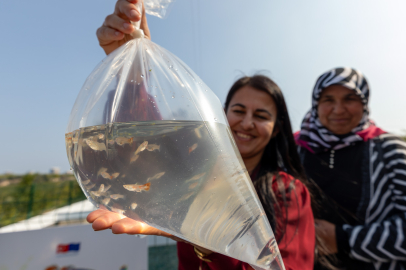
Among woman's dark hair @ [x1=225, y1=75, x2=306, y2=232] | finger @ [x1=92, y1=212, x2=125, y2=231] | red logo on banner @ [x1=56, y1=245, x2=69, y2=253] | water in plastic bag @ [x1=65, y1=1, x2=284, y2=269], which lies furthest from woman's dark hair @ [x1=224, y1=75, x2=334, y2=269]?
red logo on banner @ [x1=56, y1=245, x2=69, y2=253]

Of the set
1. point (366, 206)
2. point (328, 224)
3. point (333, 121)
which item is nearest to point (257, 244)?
point (328, 224)

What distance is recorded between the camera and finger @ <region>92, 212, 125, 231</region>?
53cm

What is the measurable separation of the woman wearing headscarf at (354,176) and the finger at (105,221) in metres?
1.20

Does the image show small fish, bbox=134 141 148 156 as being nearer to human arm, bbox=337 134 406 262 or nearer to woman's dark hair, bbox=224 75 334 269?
woman's dark hair, bbox=224 75 334 269

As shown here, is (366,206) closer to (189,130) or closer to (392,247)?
(392,247)

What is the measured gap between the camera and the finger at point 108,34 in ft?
2.14

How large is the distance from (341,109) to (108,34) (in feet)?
4.92

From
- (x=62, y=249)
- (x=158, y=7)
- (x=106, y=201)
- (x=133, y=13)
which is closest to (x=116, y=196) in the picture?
(x=106, y=201)

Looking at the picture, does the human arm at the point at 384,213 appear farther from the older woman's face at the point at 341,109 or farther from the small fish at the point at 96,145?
the small fish at the point at 96,145

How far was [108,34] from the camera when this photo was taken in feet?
2.15

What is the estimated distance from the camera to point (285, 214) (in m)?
0.86

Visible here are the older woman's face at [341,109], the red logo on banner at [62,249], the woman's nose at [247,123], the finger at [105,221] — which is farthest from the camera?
the red logo on banner at [62,249]

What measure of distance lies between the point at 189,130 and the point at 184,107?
6cm

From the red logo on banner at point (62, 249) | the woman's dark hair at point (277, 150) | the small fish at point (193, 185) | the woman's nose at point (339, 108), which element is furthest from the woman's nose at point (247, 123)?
the red logo on banner at point (62, 249)
